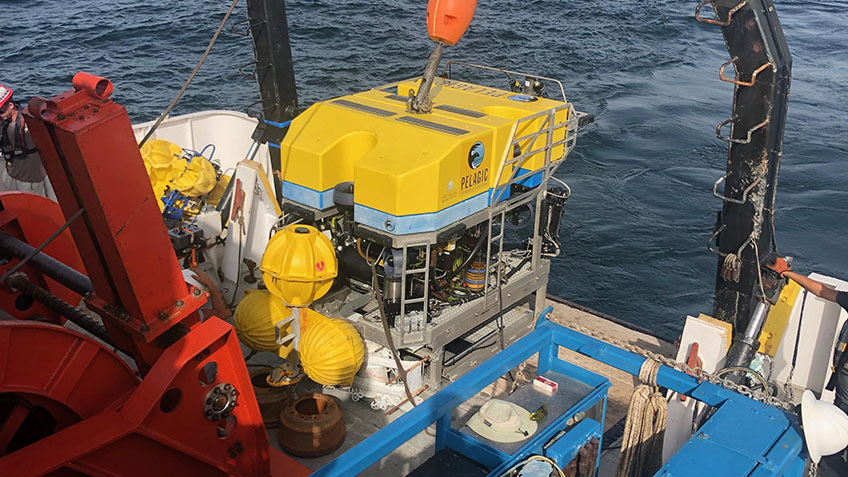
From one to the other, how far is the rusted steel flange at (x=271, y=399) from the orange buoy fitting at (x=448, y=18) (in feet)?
11.3

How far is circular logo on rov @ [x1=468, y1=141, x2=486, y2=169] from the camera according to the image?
647cm

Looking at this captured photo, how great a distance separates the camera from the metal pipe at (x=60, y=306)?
182 inches

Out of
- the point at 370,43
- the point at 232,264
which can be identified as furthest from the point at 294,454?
the point at 370,43

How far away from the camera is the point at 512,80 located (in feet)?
28.0

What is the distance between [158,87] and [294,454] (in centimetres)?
1669

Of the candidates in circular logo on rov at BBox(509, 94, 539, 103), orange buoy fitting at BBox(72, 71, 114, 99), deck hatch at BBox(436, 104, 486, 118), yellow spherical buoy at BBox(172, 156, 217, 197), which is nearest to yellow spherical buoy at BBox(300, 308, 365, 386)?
deck hatch at BBox(436, 104, 486, 118)

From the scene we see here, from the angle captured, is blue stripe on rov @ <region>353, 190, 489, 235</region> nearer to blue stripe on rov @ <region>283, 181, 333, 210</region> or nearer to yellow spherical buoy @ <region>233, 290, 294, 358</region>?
blue stripe on rov @ <region>283, 181, 333, 210</region>

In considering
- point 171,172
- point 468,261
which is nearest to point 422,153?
point 468,261

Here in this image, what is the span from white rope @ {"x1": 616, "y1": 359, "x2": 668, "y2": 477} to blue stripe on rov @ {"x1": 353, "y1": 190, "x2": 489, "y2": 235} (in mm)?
2589

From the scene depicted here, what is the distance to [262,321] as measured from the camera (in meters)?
6.49

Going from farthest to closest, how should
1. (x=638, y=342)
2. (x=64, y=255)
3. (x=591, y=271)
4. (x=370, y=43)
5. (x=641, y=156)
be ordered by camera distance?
(x=370, y=43) < (x=641, y=156) < (x=591, y=271) < (x=638, y=342) < (x=64, y=255)

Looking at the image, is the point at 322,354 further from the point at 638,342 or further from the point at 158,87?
the point at 158,87

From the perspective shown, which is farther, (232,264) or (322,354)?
(232,264)

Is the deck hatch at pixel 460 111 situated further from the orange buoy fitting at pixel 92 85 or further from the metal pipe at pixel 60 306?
the orange buoy fitting at pixel 92 85
